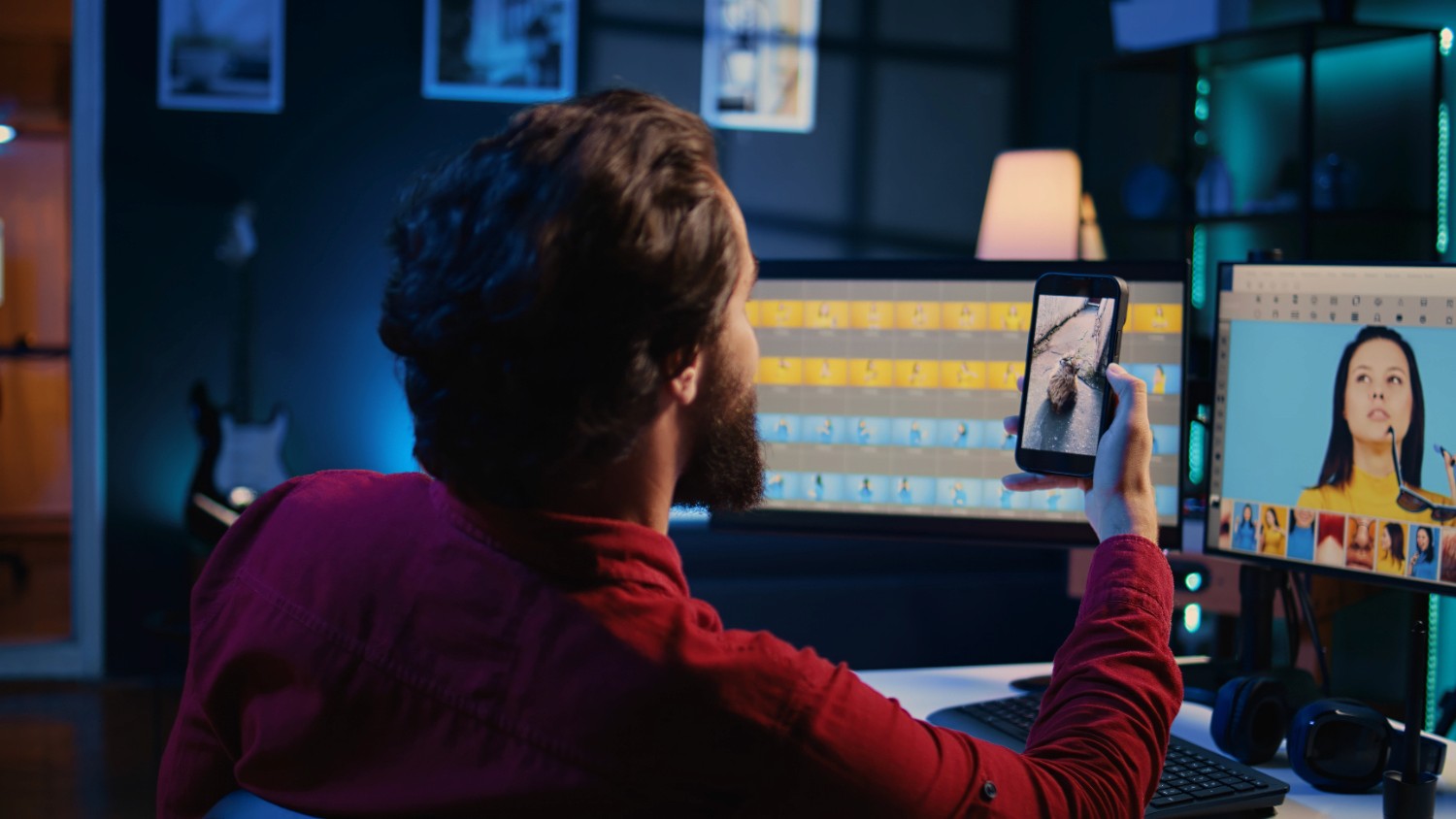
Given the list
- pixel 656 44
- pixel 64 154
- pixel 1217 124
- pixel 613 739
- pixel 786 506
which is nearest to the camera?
pixel 613 739

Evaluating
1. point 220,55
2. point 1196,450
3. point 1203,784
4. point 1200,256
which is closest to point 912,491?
point 1203,784

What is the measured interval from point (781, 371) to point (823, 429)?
91 mm

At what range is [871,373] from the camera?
5.05ft

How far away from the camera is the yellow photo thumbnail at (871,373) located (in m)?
1.53

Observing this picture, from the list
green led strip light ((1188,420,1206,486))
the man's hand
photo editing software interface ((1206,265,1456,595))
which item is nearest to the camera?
the man's hand

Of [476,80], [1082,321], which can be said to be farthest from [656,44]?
[1082,321]

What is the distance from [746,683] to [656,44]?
3710 millimetres

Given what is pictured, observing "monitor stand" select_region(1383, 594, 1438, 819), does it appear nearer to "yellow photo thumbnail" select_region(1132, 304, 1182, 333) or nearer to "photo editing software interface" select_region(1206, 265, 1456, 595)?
"photo editing software interface" select_region(1206, 265, 1456, 595)

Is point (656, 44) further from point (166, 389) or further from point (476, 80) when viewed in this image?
point (166, 389)

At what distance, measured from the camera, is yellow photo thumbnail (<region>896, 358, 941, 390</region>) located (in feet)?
4.96

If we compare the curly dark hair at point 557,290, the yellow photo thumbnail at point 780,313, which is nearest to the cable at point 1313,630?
the yellow photo thumbnail at point 780,313

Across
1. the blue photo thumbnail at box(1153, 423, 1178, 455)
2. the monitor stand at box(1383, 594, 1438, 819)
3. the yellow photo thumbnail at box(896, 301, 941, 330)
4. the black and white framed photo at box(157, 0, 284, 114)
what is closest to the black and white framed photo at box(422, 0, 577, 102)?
the black and white framed photo at box(157, 0, 284, 114)

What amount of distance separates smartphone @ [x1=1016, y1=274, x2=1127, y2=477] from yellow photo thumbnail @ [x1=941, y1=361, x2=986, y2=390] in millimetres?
288

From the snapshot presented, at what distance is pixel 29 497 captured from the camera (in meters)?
6.12
